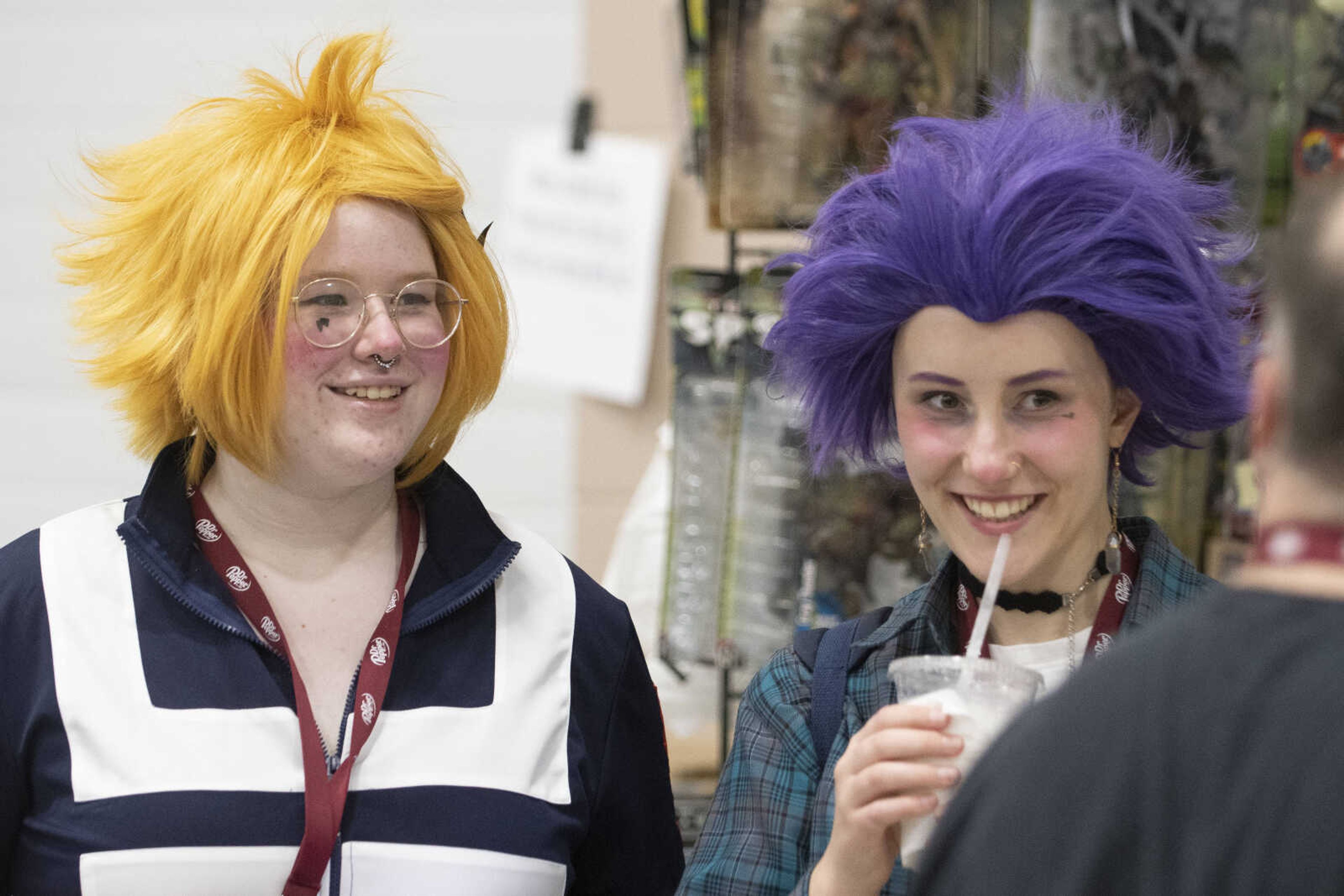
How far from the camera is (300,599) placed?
5.56 ft

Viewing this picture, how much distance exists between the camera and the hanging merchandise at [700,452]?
227cm

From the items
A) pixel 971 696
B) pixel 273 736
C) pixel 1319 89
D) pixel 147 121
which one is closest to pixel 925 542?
pixel 971 696

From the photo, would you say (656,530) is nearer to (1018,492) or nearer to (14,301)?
(1018,492)

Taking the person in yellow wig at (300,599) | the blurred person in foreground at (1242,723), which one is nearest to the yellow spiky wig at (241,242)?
the person in yellow wig at (300,599)

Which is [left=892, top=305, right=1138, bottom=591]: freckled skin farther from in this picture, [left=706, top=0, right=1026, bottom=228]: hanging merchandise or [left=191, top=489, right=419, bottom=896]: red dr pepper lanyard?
[left=706, top=0, right=1026, bottom=228]: hanging merchandise

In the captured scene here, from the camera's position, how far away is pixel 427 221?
5.66 feet

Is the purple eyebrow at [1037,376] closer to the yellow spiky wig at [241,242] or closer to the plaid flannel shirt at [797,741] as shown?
the plaid flannel shirt at [797,741]

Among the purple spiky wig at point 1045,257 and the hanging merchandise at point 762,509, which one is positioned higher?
the purple spiky wig at point 1045,257

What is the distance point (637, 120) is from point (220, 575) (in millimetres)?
2104

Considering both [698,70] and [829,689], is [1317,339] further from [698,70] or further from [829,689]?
[698,70]

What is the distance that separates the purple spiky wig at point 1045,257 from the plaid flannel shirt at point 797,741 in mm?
139

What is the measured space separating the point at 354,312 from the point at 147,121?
2.34m

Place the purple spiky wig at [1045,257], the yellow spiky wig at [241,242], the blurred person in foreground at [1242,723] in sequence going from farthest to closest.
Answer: the yellow spiky wig at [241,242] → the purple spiky wig at [1045,257] → the blurred person in foreground at [1242,723]

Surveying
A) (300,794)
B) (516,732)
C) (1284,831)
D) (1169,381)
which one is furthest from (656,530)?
(1284,831)
